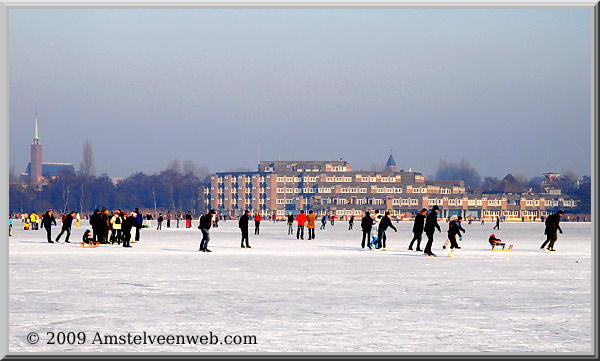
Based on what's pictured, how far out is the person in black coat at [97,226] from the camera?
31422mm

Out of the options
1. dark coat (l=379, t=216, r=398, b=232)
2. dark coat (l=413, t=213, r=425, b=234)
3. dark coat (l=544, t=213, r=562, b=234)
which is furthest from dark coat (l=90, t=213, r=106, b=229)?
dark coat (l=544, t=213, r=562, b=234)

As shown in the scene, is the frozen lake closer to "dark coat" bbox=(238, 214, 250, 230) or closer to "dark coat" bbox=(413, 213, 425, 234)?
"dark coat" bbox=(413, 213, 425, 234)

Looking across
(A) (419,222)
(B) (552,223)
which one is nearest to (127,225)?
(A) (419,222)

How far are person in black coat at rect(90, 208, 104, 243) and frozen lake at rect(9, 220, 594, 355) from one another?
921cm

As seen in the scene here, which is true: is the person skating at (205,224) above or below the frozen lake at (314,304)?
above

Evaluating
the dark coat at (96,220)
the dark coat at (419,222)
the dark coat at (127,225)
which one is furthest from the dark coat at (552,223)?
the dark coat at (96,220)

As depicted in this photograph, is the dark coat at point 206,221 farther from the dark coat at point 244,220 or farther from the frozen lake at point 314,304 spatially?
the frozen lake at point 314,304

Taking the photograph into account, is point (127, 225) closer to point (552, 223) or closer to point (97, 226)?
point (97, 226)

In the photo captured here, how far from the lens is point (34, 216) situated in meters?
56.3

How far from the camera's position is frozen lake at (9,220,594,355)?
902cm

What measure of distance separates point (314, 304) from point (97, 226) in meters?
21.3

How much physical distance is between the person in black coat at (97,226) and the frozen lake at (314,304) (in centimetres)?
921

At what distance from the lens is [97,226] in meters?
32.2

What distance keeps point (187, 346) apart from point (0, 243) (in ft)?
9.59
